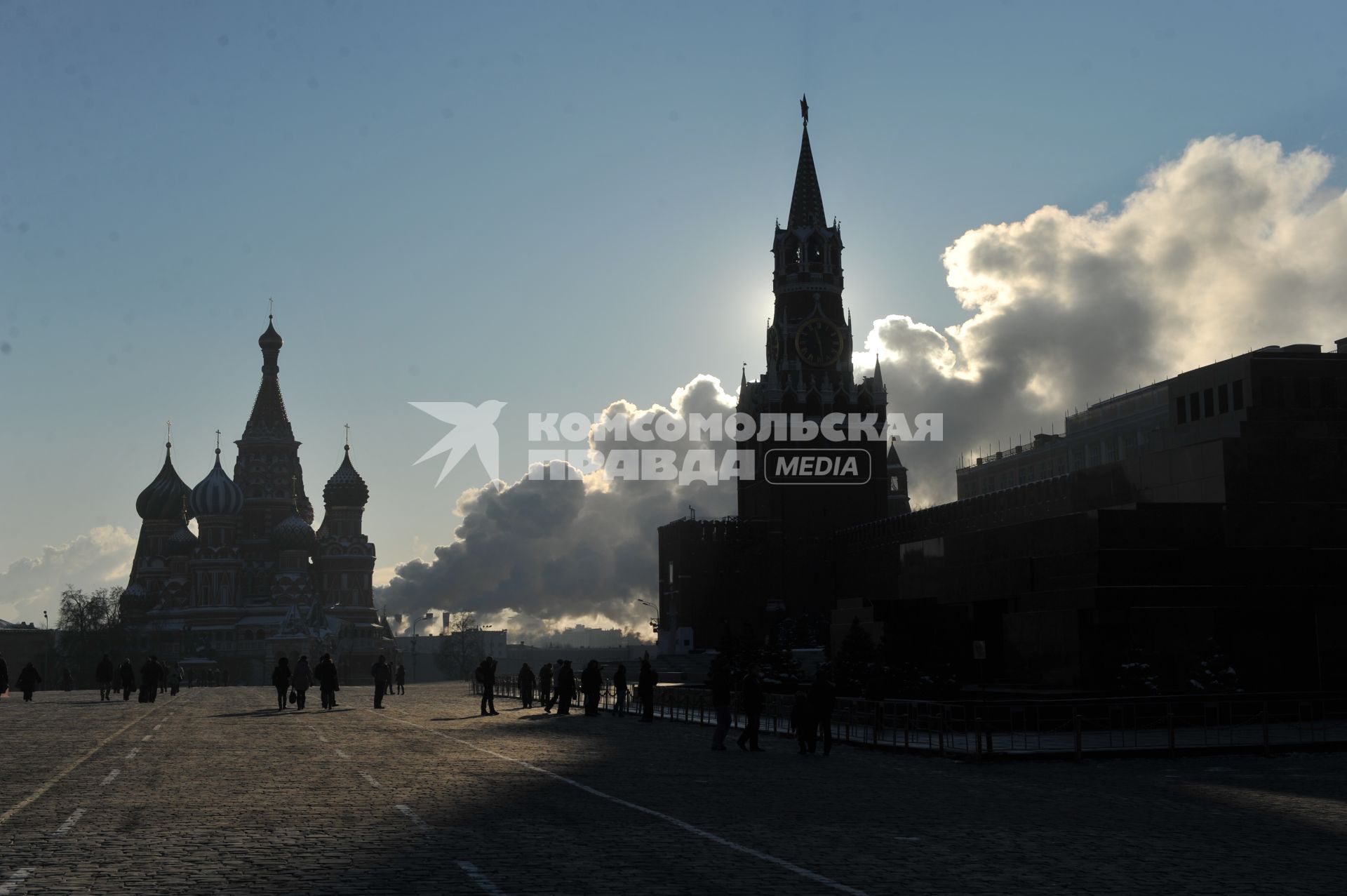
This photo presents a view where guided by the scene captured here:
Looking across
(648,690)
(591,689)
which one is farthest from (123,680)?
(648,690)

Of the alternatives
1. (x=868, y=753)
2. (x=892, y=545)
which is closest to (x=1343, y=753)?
(x=868, y=753)

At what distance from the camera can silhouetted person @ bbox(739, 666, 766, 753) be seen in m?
28.6

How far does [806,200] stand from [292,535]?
199 ft

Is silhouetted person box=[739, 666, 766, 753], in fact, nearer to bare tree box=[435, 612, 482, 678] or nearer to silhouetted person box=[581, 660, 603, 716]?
silhouetted person box=[581, 660, 603, 716]

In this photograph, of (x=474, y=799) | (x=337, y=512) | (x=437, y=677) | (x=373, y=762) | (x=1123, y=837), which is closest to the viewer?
(x=1123, y=837)

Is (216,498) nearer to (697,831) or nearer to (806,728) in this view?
(806,728)

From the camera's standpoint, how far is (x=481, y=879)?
1225cm

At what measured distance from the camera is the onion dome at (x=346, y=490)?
15588cm

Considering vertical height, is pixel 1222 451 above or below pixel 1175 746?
above

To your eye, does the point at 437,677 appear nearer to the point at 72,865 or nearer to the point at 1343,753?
the point at 1343,753

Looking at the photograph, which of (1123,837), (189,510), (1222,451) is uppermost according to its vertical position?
(189,510)

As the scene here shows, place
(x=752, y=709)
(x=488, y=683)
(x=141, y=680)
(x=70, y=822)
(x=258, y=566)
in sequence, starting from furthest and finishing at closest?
1. (x=258, y=566)
2. (x=141, y=680)
3. (x=488, y=683)
4. (x=752, y=709)
5. (x=70, y=822)

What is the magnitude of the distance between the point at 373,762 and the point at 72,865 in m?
11.4

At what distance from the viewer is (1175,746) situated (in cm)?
2866
